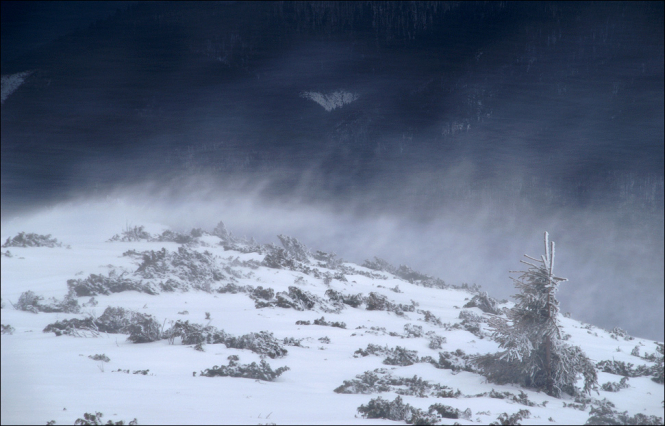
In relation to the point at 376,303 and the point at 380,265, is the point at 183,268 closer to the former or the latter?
the point at 376,303

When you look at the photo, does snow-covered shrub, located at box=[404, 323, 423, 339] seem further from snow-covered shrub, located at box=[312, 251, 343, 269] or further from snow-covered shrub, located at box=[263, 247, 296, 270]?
snow-covered shrub, located at box=[312, 251, 343, 269]

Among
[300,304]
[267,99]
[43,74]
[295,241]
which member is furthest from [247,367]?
[295,241]

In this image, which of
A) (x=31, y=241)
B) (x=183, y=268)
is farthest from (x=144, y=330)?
(x=31, y=241)

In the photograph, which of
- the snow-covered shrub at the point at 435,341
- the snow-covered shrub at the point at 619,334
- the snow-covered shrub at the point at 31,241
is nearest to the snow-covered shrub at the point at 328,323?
the snow-covered shrub at the point at 435,341

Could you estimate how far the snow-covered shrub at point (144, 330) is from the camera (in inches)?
209

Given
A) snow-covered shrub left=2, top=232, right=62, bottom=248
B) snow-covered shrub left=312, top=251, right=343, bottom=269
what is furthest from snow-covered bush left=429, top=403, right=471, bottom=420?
snow-covered shrub left=2, top=232, right=62, bottom=248

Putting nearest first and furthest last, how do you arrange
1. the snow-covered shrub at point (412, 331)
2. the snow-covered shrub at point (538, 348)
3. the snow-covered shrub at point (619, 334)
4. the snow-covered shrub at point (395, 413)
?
the snow-covered shrub at point (395, 413) → the snow-covered shrub at point (538, 348) → the snow-covered shrub at point (412, 331) → the snow-covered shrub at point (619, 334)

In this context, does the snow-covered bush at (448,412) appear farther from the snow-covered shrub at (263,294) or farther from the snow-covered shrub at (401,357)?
the snow-covered shrub at (263,294)

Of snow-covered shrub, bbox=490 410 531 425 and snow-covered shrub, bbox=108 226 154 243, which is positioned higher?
snow-covered shrub, bbox=108 226 154 243

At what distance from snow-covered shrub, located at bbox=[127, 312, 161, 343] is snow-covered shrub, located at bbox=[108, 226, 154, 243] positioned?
5.58 m

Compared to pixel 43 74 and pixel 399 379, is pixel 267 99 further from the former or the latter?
pixel 399 379

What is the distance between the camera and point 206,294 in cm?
798

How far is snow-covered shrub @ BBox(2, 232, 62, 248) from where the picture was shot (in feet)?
27.3

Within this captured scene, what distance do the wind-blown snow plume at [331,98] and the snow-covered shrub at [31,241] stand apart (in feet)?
21.7
